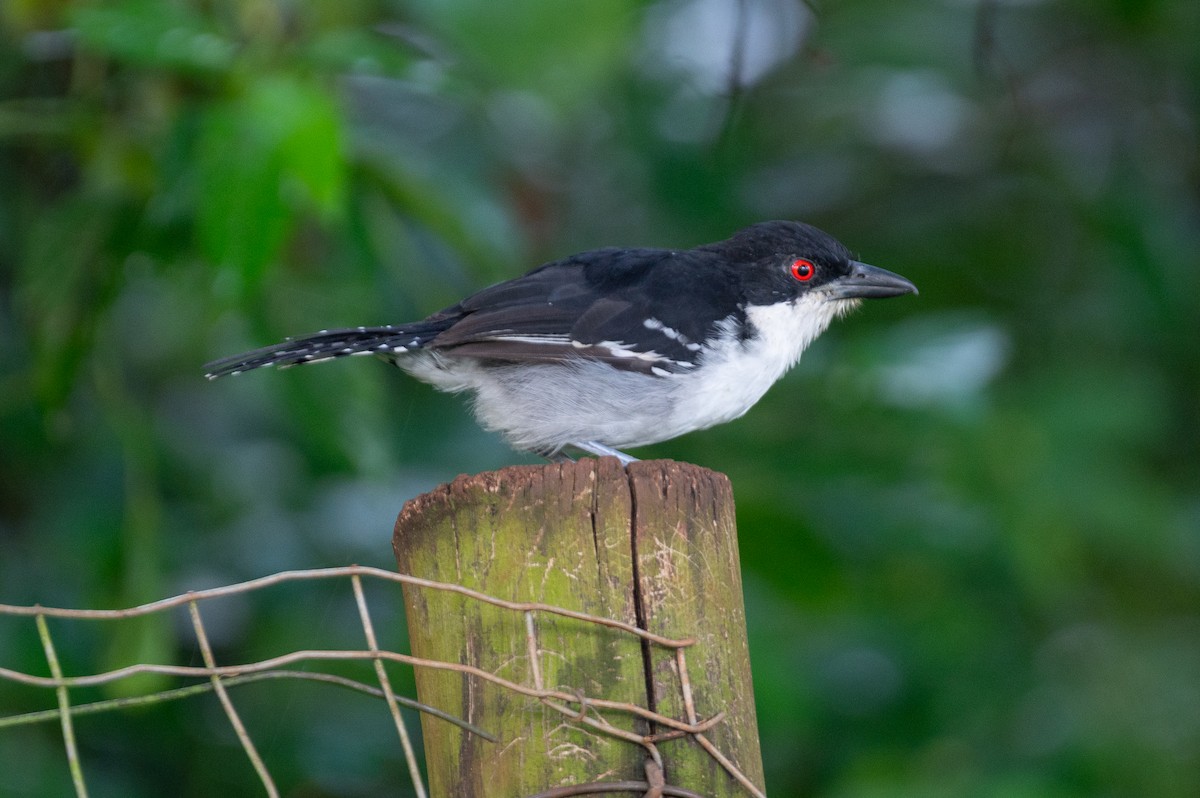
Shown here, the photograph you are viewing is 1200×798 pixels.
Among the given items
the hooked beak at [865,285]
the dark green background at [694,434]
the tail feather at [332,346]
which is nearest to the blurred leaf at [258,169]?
the dark green background at [694,434]

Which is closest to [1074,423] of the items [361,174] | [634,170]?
[634,170]

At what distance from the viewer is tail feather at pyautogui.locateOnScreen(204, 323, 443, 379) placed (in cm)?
389

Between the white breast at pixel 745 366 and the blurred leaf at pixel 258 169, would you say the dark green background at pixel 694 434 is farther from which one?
the white breast at pixel 745 366

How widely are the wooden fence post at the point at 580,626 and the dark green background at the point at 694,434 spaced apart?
0.80 m

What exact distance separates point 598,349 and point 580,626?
1.75m

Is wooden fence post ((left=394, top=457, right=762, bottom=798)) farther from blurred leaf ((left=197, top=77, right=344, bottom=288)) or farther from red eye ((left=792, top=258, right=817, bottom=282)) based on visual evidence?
red eye ((left=792, top=258, right=817, bottom=282))

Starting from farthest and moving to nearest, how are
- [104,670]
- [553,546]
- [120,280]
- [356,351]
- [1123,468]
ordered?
[1123,468] < [104,670] < [120,280] < [356,351] < [553,546]

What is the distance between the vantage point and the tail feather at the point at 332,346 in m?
3.89

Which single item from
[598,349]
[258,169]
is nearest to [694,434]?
[598,349]

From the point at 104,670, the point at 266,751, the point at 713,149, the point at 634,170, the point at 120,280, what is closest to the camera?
the point at 120,280

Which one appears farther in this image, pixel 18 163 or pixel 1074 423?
pixel 1074 423

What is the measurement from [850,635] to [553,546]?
390 cm

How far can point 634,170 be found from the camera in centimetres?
750

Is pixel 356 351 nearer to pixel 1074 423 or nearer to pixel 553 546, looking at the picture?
pixel 553 546
